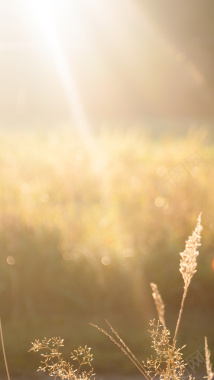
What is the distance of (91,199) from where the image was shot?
2.98 metres

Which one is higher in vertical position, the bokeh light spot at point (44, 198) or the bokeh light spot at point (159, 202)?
the bokeh light spot at point (44, 198)

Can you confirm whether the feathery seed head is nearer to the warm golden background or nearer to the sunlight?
the warm golden background

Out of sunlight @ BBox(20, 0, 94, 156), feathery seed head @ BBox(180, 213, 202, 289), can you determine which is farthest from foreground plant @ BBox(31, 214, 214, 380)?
sunlight @ BBox(20, 0, 94, 156)

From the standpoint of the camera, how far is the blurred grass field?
202 centimetres

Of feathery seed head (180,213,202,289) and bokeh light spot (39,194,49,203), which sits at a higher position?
bokeh light spot (39,194,49,203)

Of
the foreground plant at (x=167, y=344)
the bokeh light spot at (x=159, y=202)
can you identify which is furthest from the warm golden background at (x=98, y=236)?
the foreground plant at (x=167, y=344)

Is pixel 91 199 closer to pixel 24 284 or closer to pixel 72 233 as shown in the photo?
pixel 72 233

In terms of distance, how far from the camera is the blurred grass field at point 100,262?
202 cm

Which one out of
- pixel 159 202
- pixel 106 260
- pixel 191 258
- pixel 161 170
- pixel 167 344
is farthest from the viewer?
pixel 161 170

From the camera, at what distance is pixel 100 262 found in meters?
2.21

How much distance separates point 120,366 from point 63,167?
1.68 meters

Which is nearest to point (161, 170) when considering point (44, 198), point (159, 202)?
point (159, 202)

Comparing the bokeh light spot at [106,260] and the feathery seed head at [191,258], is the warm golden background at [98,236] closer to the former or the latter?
the bokeh light spot at [106,260]

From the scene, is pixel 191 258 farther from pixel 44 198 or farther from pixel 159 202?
pixel 44 198
